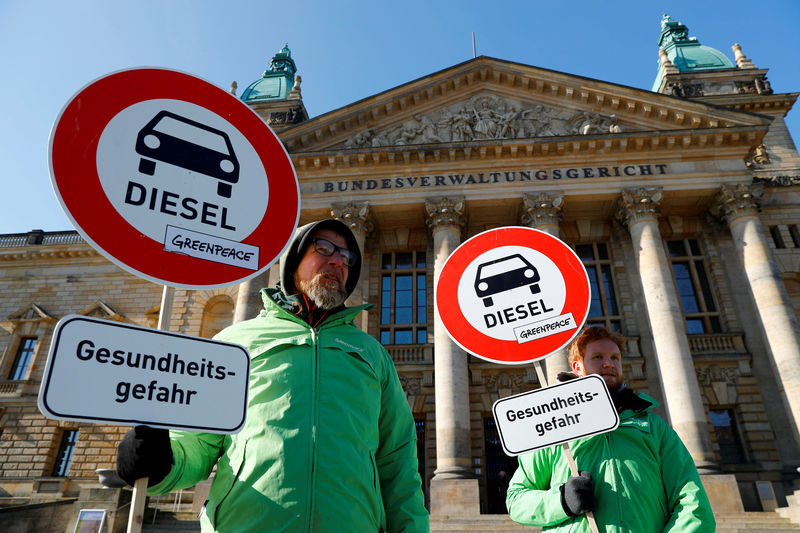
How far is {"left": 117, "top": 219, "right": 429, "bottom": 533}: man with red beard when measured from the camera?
2.04m

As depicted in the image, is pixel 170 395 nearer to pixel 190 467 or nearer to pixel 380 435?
pixel 190 467

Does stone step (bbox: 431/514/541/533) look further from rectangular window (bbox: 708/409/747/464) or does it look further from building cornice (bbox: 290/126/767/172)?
building cornice (bbox: 290/126/767/172)

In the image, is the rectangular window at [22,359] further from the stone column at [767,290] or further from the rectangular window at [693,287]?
the stone column at [767,290]

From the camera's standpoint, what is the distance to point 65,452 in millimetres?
22828

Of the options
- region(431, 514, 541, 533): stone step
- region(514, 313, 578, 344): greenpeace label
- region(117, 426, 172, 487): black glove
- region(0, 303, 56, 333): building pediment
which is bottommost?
region(431, 514, 541, 533): stone step

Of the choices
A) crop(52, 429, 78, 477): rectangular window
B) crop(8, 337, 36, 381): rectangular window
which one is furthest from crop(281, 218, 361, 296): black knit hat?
crop(8, 337, 36, 381): rectangular window

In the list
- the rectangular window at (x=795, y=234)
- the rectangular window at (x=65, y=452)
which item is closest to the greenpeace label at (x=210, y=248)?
the rectangular window at (x=65, y=452)

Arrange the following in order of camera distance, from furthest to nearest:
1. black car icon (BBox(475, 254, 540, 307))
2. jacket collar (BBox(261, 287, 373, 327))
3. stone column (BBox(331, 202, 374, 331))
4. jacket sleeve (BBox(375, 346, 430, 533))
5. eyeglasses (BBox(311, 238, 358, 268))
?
stone column (BBox(331, 202, 374, 331)) → black car icon (BBox(475, 254, 540, 307)) → eyeglasses (BBox(311, 238, 358, 268)) → jacket collar (BBox(261, 287, 373, 327)) → jacket sleeve (BBox(375, 346, 430, 533))

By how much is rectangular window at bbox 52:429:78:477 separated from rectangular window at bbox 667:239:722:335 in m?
26.3

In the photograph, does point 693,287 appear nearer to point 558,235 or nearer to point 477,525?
point 558,235

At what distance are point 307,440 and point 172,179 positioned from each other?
1.21m

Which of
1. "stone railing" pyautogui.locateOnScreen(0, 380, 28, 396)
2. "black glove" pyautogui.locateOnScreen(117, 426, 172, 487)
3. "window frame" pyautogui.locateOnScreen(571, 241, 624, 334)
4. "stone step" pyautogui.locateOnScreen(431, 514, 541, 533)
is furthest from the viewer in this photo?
"stone railing" pyautogui.locateOnScreen(0, 380, 28, 396)

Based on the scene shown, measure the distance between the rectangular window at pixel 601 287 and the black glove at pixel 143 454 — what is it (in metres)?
19.8

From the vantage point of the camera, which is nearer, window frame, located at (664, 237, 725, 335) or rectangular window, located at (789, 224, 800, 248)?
window frame, located at (664, 237, 725, 335)
